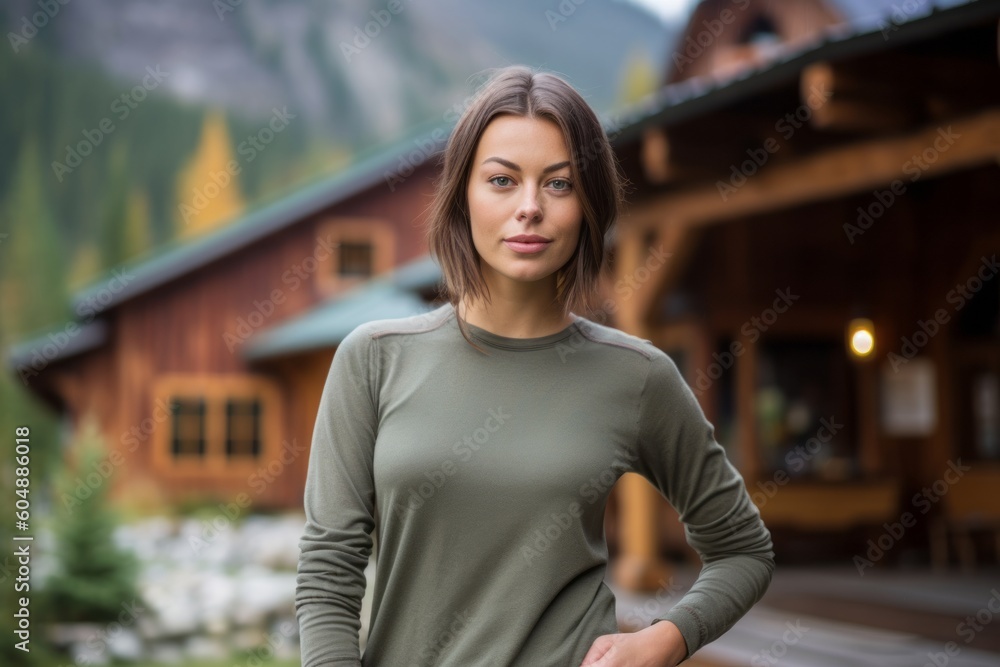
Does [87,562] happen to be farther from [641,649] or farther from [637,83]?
[637,83]

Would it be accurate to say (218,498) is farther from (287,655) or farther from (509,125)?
(509,125)

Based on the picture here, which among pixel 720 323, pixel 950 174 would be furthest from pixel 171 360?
A: pixel 950 174

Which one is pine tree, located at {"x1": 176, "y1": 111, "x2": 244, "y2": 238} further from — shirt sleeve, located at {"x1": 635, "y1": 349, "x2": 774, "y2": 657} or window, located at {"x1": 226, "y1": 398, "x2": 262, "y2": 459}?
shirt sleeve, located at {"x1": 635, "y1": 349, "x2": 774, "y2": 657}

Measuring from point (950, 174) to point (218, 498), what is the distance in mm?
12009

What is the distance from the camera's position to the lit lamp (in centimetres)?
981

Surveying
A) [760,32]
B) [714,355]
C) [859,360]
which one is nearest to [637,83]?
[760,32]

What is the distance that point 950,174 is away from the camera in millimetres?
10445

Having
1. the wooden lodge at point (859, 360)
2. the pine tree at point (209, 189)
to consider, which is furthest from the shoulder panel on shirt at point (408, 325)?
the pine tree at point (209, 189)

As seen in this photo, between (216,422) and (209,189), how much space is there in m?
30.9

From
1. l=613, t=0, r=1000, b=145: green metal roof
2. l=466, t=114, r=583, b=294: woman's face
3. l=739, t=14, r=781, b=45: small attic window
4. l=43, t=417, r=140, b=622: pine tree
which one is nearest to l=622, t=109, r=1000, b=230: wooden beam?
l=613, t=0, r=1000, b=145: green metal roof

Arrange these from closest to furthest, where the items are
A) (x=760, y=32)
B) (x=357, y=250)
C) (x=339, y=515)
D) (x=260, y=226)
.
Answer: (x=339, y=515) → (x=760, y=32) → (x=260, y=226) → (x=357, y=250)

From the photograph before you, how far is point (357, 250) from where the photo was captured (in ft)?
65.2

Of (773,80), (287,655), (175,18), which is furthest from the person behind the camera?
(175,18)

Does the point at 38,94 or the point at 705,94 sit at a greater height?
the point at 38,94
